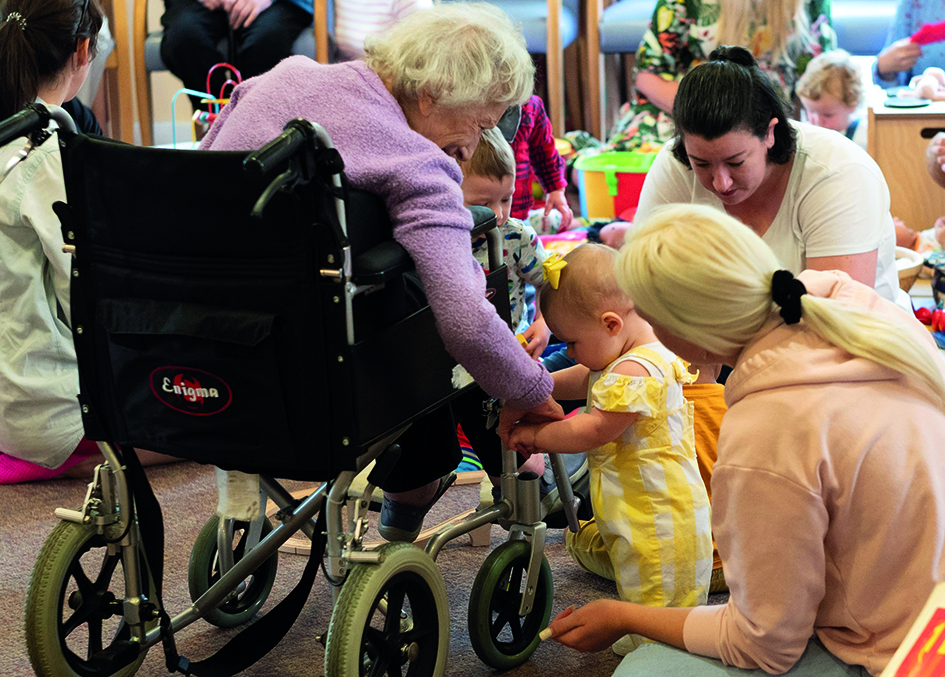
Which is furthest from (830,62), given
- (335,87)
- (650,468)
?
(335,87)

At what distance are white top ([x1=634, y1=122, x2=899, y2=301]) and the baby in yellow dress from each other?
16.7 inches

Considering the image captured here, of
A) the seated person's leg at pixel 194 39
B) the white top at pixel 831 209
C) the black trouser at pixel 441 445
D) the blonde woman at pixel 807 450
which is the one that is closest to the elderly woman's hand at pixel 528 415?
the black trouser at pixel 441 445

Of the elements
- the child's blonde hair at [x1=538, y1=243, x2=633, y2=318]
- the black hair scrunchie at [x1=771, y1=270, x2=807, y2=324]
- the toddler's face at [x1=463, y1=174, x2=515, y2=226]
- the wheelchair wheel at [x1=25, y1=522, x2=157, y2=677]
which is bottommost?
the wheelchair wheel at [x1=25, y1=522, x2=157, y2=677]

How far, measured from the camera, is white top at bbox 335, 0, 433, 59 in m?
3.71

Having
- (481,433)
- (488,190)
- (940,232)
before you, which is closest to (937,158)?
(940,232)

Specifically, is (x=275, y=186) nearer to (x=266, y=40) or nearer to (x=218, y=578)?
(x=218, y=578)

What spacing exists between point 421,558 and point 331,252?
42 cm

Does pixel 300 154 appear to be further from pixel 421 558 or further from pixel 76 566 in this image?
pixel 76 566

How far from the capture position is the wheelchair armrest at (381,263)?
3.77 ft

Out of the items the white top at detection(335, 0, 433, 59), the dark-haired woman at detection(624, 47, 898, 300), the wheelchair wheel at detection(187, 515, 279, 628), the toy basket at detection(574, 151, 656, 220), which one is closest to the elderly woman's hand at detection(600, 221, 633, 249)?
the toy basket at detection(574, 151, 656, 220)

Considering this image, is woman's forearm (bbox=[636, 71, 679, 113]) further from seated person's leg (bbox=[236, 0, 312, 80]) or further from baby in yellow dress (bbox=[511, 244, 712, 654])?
baby in yellow dress (bbox=[511, 244, 712, 654])

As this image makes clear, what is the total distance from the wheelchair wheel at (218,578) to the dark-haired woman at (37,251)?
67 cm

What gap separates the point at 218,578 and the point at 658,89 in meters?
2.37

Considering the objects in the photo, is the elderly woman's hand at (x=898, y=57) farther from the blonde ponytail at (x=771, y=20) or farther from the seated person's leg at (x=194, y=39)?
the seated person's leg at (x=194, y=39)
